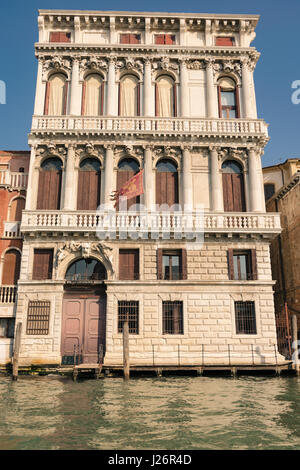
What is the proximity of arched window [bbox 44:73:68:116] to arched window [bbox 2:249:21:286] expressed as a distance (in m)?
7.67

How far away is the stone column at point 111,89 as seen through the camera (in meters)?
21.5

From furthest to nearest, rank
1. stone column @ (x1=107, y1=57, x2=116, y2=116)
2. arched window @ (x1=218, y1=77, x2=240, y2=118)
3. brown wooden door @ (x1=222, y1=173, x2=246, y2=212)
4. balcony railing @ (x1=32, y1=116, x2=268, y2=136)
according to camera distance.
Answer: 1. arched window @ (x1=218, y1=77, x2=240, y2=118)
2. stone column @ (x1=107, y1=57, x2=116, y2=116)
3. balcony railing @ (x1=32, y1=116, x2=268, y2=136)
4. brown wooden door @ (x1=222, y1=173, x2=246, y2=212)

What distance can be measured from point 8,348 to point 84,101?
43.0ft

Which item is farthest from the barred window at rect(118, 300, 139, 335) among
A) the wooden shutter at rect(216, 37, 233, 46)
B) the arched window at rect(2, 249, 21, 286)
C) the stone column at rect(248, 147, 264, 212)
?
the wooden shutter at rect(216, 37, 233, 46)

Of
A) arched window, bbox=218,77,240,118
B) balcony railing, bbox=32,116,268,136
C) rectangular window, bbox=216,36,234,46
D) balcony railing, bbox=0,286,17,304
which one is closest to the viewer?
balcony railing, bbox=0,286,17,304

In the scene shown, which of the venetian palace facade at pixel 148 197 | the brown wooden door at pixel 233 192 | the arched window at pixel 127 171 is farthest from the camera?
the brown wooden door at pixel 233 192

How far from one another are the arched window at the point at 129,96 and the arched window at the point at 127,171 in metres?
2.74

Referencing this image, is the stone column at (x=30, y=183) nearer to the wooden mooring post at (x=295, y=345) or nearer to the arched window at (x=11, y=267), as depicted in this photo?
the arched window at (x=11, y=267)

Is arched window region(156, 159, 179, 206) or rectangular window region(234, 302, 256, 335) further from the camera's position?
arched window region(156, 159, 179, 206)

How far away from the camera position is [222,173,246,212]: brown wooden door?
2070 cm

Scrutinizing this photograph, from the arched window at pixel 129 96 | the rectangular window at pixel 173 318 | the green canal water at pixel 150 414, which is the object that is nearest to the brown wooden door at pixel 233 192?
the rectangular window at pixel 173 318

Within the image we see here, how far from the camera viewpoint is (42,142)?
20.7m

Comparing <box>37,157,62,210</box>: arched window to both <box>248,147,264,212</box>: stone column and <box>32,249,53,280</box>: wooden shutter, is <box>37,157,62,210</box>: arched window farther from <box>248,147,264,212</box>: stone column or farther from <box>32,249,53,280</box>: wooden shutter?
<box>248,147,264,212</box>: stone column
